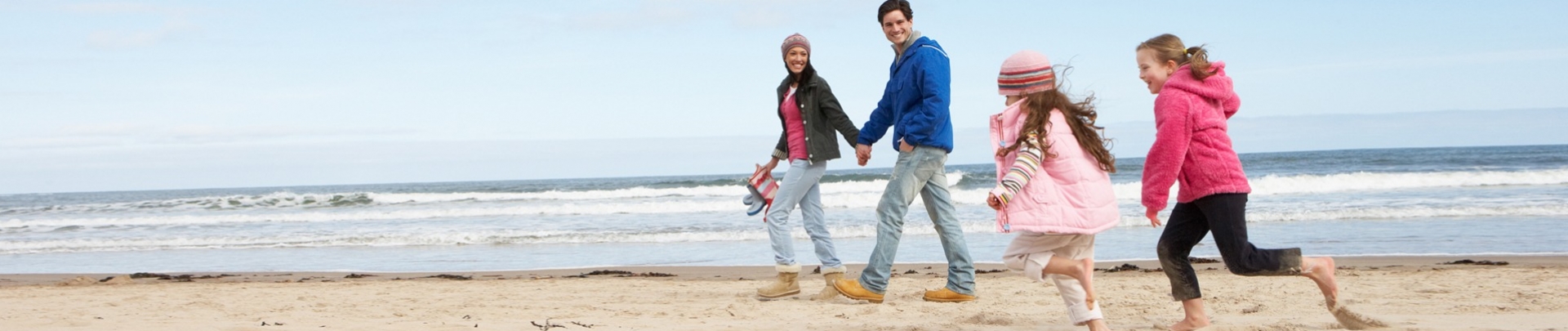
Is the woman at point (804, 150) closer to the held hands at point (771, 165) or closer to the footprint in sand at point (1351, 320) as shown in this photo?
the held hands at point (771, 165)

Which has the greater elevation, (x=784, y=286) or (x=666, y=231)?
(x=784, y=286)

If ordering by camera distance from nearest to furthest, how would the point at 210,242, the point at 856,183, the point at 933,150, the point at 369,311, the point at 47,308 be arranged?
1. the point at 933,150
2. the point at 369,311
3. the point at 47,308
4. the point at 210,242
5. the point at 856,183

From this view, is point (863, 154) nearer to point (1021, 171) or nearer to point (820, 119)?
point (820, 119)

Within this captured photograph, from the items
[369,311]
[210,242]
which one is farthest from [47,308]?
[210,242]

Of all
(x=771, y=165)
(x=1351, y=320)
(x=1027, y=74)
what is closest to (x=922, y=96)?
(x=1027, y=74)

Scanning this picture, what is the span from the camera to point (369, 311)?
16.6 feet

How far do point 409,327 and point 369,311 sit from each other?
80 cm

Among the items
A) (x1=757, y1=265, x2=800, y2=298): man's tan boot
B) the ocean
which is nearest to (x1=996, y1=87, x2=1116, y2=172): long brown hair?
(x1=757, y1=265, x2=800, y2=298): man's tan boot

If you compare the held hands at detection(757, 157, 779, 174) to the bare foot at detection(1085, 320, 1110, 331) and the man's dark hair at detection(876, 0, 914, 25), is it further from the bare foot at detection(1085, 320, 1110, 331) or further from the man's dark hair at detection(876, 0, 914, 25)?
the bare foot at detection(1085, 320, 1110, 331)

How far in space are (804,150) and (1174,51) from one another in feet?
6.06

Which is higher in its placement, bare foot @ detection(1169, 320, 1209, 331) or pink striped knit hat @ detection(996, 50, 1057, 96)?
pink striped knit hat @ detection(996, 50, 1057, 96)

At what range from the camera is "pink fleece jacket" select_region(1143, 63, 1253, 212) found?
3.14 meters

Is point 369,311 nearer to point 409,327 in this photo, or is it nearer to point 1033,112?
point 409,327

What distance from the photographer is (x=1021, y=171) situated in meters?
3.12
